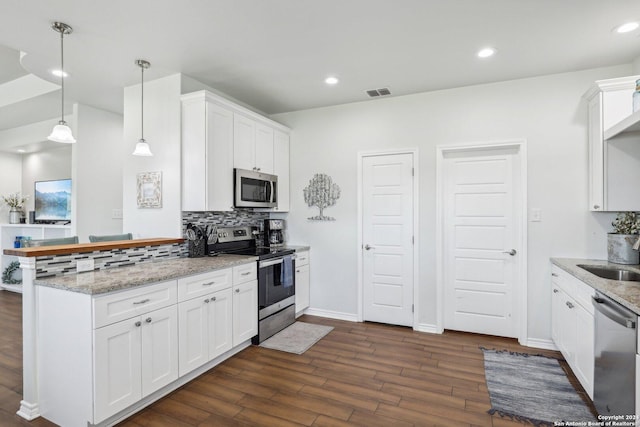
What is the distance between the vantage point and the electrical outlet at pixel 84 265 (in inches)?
95.3

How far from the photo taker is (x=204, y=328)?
273cm

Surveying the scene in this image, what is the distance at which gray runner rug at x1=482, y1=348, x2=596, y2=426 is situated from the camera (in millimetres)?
2213

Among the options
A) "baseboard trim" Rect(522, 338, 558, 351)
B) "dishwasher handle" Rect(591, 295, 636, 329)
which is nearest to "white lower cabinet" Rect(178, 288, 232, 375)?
"dishwasher handle" Rect(591, 295, 636, 329)

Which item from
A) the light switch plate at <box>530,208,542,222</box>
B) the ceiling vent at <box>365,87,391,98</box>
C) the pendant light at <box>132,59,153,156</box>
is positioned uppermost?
the ceiling vent at <box>365,87,391,98</box>

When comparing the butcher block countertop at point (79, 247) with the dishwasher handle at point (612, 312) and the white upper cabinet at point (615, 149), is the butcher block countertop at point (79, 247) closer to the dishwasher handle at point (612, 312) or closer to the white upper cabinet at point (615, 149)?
the dishwasher handle at point (612, 312)

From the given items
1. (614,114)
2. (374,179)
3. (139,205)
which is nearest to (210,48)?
(139,205)

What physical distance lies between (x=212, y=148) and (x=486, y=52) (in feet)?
8.60

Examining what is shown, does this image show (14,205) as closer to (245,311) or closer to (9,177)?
(9,177)

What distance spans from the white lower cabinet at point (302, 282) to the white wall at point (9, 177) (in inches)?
228

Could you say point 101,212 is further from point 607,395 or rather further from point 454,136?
point 607,395

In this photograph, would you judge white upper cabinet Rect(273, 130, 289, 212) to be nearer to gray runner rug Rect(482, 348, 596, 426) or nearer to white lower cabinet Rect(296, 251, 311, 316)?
white lower cabinet Rect(296, 251, 311, 316)

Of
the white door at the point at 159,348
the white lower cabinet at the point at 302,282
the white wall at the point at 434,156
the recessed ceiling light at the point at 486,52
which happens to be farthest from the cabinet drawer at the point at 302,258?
the recessed ceiling light at the point at 486,52

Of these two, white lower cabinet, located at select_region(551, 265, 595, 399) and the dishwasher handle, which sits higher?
the dishwasher handle

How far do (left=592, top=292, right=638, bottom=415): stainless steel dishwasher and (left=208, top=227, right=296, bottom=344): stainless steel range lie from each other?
2699 millimetres
